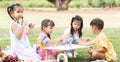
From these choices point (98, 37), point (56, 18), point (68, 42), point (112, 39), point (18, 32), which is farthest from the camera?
point (56, 18)

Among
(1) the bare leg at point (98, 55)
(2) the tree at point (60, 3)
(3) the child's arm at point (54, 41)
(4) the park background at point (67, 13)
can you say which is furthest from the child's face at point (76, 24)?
(2) the tree at point (60, 3)

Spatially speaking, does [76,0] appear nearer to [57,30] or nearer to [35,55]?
[57,30]

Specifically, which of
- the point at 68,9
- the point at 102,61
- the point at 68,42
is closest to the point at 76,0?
the point at 68,9

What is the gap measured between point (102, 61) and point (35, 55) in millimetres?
769

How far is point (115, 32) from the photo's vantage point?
7324 mm

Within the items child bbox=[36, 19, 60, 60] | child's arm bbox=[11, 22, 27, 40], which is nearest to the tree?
child bbox=[36, 19, 60, 60]

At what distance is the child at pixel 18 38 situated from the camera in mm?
4641

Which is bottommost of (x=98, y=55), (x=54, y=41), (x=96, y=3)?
(x=98, y=55)

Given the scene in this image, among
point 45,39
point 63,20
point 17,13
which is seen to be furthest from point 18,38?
point 63,20

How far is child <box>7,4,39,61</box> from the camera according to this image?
464cm

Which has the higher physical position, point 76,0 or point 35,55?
point 76,0

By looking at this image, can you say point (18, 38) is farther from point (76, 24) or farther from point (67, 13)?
point (67, 13)

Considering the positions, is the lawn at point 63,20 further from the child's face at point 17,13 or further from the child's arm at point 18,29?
the child's arm at point 18,29

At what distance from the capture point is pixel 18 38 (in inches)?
185
